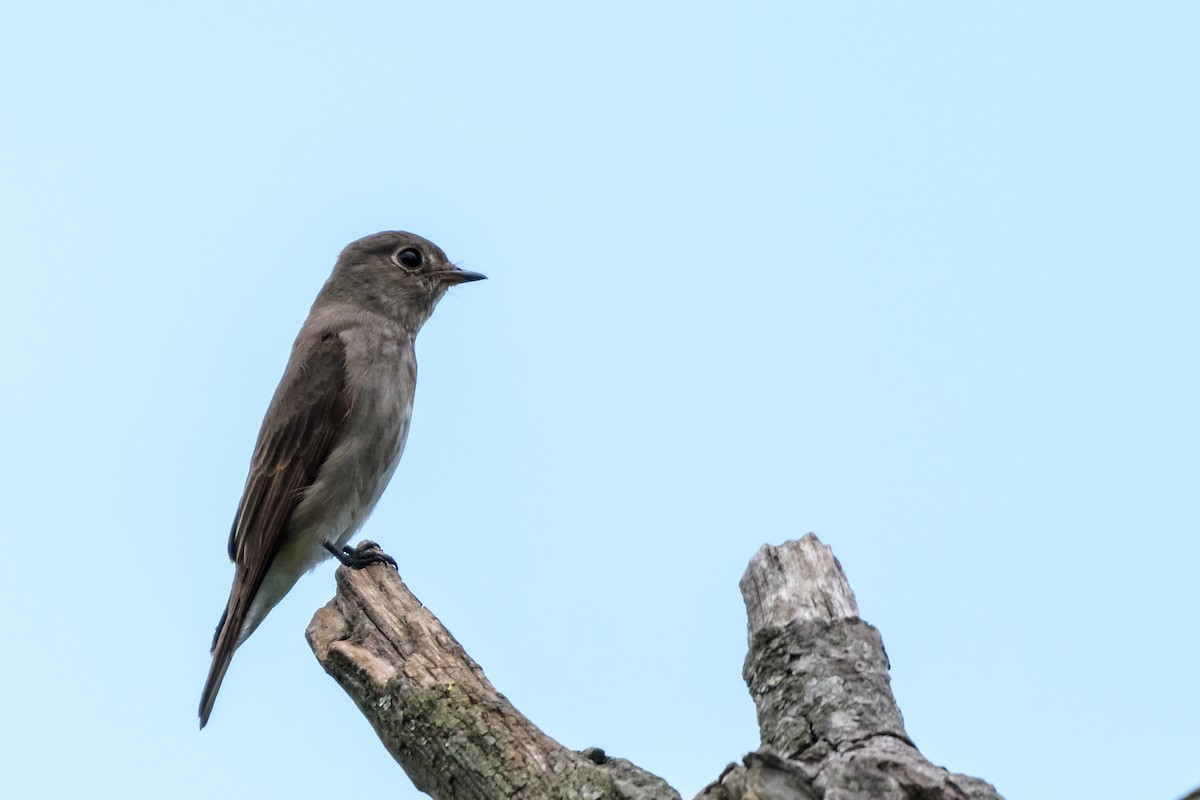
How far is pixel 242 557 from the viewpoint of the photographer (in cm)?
879

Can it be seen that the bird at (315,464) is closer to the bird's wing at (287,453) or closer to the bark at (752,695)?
the bird's wing at (287,453)

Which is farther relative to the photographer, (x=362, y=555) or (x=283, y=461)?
(x=283, y=461)

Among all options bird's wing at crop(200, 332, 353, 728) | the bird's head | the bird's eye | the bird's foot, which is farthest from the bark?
the bird's eye

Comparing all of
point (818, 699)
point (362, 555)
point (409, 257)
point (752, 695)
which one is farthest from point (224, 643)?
point (818, 699)

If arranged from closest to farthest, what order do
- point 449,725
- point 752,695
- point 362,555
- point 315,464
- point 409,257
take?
point 449,725
point 752,695
point 362,555
point 315,464
point 409,257

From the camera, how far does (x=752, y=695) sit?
5691mm

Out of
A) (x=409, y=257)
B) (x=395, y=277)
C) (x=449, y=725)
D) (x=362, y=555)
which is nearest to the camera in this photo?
(x=449, y=725)

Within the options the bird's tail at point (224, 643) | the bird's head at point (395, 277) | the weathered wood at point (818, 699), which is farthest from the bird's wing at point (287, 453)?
the weathered wood at point (818, 699)

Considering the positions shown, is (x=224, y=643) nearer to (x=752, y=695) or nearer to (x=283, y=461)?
(x=283, y=461)

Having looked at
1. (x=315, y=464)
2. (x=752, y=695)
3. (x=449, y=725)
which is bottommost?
(x=449, y=725)

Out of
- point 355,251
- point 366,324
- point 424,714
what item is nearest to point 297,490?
point 366,324

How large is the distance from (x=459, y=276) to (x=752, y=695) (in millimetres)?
5572

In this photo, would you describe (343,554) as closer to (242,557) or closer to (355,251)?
(242,557)

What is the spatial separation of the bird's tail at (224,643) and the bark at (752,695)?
92.6 inches
